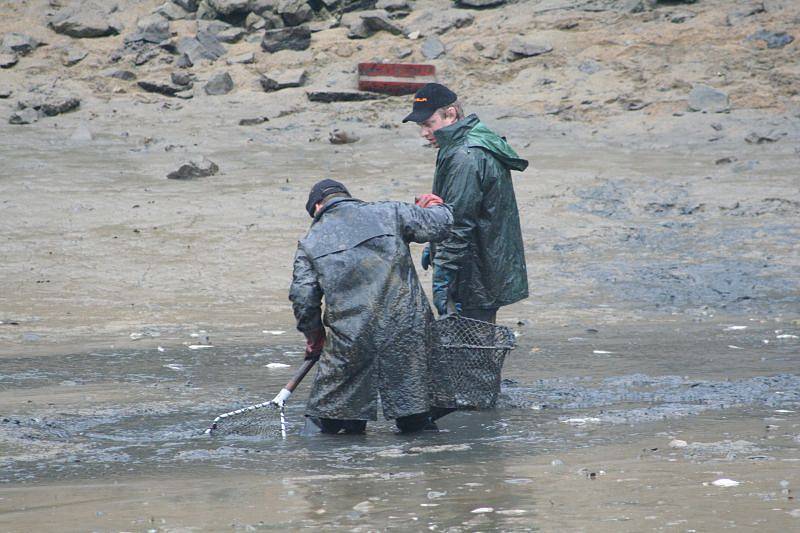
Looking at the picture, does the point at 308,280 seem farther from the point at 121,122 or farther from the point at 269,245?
the point at 121,122

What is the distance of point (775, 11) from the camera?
17562 mm

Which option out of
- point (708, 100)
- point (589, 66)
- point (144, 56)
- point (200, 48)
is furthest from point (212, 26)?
point (708, 100)

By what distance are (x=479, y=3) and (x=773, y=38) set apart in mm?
4519

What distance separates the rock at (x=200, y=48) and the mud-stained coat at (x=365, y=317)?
13.4 m

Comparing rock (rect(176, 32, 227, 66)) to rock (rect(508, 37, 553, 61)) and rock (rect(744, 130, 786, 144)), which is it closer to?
rock (rect(508, 37, 553, 61))

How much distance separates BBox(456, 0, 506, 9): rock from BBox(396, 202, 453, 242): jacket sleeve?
1380 cm

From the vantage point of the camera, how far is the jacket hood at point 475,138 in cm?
647

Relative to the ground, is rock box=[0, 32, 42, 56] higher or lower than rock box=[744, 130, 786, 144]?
higher

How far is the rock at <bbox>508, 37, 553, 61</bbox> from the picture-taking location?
17.6 m

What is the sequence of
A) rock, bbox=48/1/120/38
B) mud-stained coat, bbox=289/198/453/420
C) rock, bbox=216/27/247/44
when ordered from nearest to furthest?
mud-stained coat, bbox=289/198/453/420 → rock, bbox=216/27/247/44 → rock, bbox=48/1/120/38

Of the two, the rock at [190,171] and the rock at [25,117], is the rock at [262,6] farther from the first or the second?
the rock at [190,171]

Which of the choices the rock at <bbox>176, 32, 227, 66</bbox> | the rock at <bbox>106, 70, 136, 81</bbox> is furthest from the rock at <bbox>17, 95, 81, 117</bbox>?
the rock at <bbox>176, 32, 227, 66</bbox>

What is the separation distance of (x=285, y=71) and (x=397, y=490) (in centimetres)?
1376

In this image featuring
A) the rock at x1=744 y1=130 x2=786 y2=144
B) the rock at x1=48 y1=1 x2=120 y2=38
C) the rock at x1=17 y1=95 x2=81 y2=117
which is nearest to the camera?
the rock at x1=744 y1=130 x2=786 y2=144
